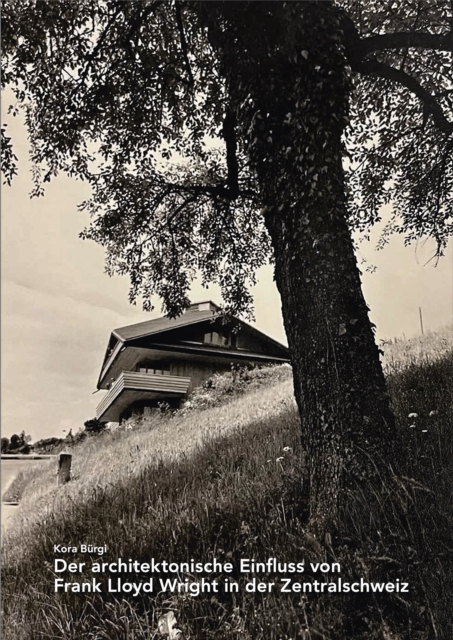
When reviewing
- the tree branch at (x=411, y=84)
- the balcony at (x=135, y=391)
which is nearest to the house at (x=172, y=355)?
the balcony at (x=135, y=391)

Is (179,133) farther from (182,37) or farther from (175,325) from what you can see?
(175,325)

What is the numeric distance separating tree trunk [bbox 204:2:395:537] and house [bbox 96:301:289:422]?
2087mm

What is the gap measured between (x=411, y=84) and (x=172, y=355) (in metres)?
3.95

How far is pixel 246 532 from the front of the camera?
8.72 ft

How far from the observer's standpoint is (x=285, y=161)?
10.4ft

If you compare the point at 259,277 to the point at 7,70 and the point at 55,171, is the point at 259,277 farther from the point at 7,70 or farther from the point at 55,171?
the point at 7,70

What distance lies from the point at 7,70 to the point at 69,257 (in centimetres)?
195

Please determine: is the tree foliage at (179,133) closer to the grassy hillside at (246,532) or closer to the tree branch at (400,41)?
the tree branch at (400,41)

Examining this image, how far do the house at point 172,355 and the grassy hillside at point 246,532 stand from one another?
966 mm

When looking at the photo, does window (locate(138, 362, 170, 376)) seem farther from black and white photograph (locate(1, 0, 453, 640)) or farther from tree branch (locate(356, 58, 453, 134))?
tree branch (locate(356, 58, 453, 134))

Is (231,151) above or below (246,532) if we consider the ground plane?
above

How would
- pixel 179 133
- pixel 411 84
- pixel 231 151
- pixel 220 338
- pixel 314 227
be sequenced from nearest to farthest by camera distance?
pixel 314 227
pixel 411 84
pixel 231 151
pixel 179 133
pixel 220 338

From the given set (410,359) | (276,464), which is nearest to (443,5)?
(410,359)

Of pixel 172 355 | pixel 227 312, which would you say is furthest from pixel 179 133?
pixel 172 355
